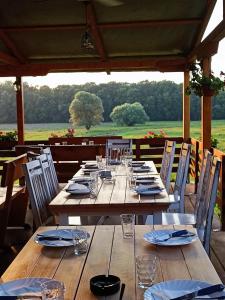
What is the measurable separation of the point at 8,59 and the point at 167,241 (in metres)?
7.58

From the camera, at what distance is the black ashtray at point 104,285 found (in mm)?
1636

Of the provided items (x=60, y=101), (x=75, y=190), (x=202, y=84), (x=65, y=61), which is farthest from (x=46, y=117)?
(x=75, y=190)

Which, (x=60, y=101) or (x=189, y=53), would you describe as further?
(x=60, y=101)

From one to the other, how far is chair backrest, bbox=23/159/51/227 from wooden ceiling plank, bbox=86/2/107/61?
3.94 metres

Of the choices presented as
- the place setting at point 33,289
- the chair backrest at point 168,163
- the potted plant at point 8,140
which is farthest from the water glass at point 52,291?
the potted plant at point 8,140

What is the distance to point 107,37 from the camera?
8.64 meters

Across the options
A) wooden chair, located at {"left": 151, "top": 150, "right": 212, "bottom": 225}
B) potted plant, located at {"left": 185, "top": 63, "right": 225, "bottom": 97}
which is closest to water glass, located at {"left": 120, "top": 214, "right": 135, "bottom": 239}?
wooden chair, located at {"left": 151, "top": 150, "right": 212, "bottom": 225}

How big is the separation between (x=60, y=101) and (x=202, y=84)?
22.9 ft

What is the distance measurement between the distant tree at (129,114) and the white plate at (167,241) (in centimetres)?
1033

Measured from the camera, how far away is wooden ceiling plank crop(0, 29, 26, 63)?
8.60m

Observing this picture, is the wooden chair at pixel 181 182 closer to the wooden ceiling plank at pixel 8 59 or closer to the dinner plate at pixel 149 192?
the dinner plate at pixel 149 192

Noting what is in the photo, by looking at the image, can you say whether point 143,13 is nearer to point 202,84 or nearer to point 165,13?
point 165,13

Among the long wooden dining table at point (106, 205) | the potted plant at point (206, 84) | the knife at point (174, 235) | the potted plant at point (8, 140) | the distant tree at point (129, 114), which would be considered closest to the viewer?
the knife at point (174, 235)

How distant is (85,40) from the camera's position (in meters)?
6.08
